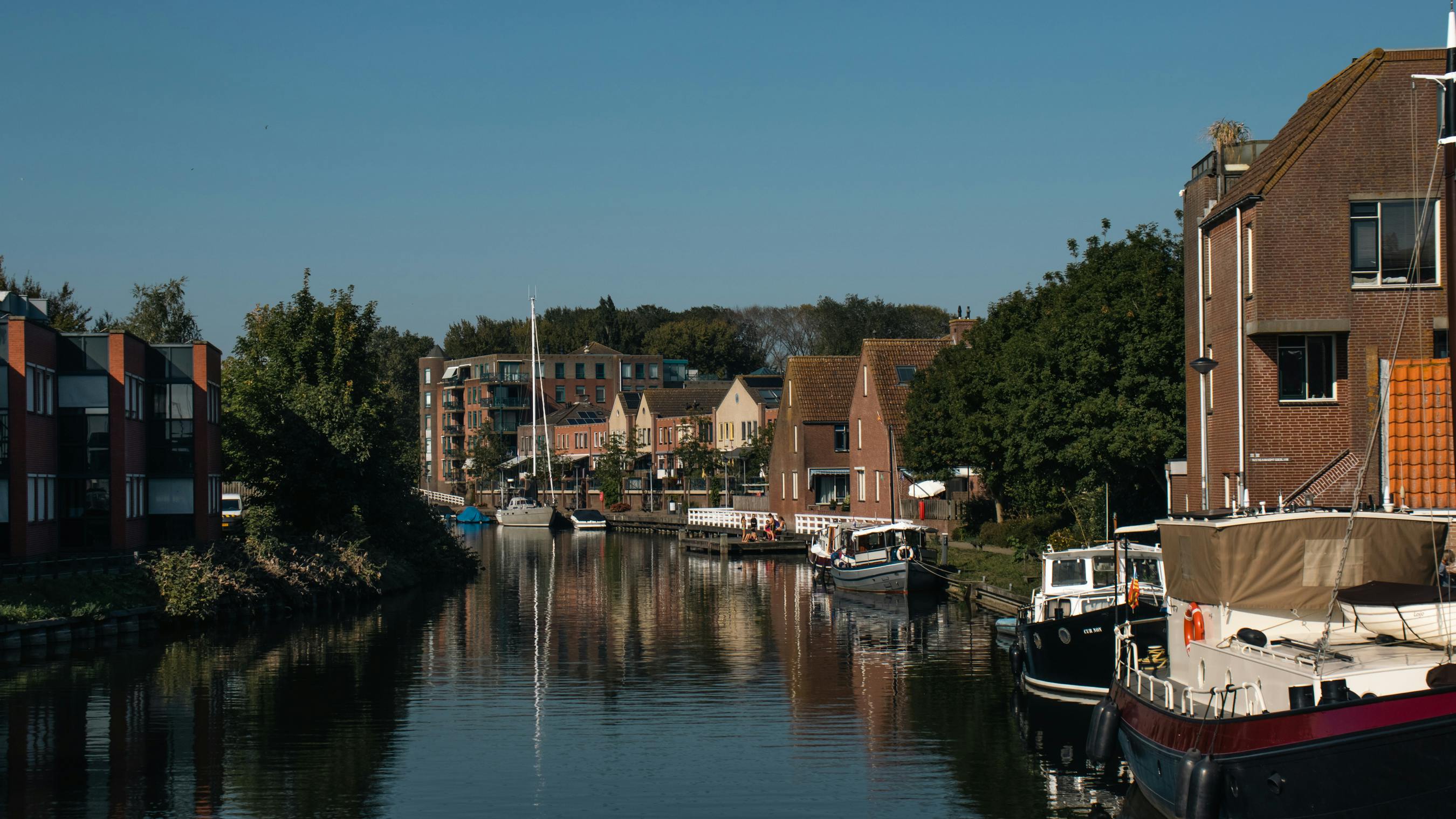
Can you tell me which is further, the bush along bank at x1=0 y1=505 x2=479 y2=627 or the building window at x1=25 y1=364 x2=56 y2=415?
the building window at x1=25 y1=364 x2=56 y2=415

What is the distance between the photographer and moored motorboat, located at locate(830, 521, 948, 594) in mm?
48094

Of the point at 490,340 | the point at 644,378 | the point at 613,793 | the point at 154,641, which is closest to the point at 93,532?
the point at 154,641

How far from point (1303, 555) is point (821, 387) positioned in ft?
211

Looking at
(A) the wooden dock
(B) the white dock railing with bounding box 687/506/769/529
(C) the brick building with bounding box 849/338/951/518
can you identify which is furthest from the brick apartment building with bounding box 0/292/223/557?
(B) the white dock railing with bounding box 687/506/769/529

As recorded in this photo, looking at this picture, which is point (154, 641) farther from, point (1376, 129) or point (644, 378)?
point (644, 378)

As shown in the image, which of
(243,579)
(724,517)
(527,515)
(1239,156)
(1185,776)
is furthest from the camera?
(527,515)

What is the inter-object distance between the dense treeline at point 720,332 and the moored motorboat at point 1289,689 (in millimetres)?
121984

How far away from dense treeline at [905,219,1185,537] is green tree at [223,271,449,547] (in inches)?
875

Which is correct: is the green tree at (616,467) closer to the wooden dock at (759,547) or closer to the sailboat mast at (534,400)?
the sailboat mast at (534,400)

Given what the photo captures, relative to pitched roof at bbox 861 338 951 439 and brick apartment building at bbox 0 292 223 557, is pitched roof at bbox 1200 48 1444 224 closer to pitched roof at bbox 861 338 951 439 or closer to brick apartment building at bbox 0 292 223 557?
brick apartment building at bbox 0 292 223 557

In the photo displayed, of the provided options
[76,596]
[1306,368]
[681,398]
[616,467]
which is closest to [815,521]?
[616,467]

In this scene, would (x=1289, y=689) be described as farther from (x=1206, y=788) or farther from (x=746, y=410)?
(x=746, y=410)

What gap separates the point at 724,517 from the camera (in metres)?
87.4

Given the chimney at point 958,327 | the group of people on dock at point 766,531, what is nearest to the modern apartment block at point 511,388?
the group of people on dock at point 766,531
